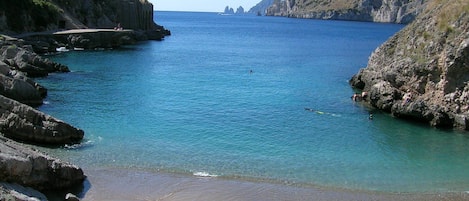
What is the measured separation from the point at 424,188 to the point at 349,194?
189 inches

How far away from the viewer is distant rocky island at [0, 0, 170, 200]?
79.1 ft

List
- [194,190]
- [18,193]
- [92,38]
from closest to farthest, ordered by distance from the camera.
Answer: [18,193]
[194,190]
[92,38]

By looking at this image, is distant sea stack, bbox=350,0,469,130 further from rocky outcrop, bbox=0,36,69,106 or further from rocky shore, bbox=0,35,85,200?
rocky outcrop, bbox=0,36,69,106

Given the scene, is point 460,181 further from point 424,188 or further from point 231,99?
point 231,99

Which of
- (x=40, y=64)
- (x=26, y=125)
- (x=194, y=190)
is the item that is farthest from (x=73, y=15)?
(x=194, y=190)

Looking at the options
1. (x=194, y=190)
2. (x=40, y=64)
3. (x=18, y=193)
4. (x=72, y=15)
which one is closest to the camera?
(x=18, y=193)

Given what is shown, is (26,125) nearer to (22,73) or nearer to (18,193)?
(18,193)

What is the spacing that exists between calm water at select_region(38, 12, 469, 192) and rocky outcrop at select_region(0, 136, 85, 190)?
14.4 feet

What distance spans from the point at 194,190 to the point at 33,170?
7896mm

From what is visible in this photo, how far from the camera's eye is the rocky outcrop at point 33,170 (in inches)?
897

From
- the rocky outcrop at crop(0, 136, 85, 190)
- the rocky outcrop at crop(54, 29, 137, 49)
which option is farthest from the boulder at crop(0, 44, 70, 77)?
the rocky outcrop at crop(0, 136, 85, 190)

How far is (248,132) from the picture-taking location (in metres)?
41.1

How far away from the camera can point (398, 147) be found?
39531 millimetres

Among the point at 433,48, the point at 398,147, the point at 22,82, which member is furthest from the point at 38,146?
the point at 433,48
